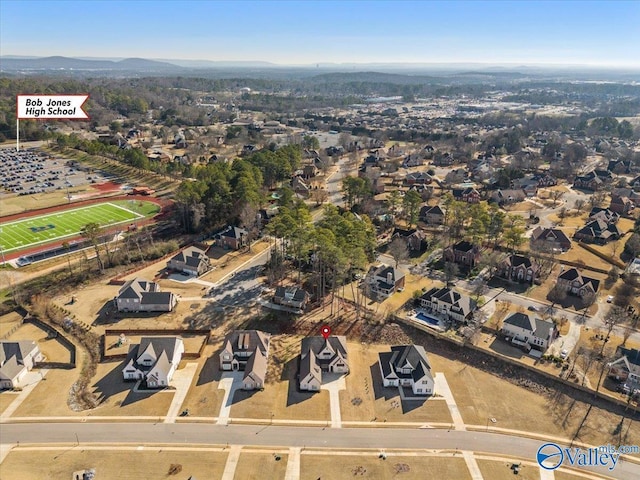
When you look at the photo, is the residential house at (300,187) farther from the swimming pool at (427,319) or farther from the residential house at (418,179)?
the swimming pool at (427,319)

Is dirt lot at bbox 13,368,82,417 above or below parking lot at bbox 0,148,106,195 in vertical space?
below

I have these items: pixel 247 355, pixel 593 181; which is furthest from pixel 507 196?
pixel 247 355

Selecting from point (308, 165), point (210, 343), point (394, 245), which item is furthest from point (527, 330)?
point (308, 165)

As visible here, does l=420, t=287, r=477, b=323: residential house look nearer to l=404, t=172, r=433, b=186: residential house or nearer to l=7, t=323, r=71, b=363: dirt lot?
l=7, t=323, r=71, b=363: dirt lot

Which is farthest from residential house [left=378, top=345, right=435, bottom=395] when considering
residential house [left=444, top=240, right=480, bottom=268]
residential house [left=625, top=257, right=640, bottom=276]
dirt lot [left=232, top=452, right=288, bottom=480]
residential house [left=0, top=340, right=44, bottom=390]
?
residential house [left=625, top=257, right=640, bottom=276]

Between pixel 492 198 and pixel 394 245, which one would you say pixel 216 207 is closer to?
pixel 394 245

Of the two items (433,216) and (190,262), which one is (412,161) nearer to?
(433,216)

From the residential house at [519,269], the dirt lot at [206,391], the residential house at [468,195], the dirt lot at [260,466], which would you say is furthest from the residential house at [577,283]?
the dirt lot at [206,391]
